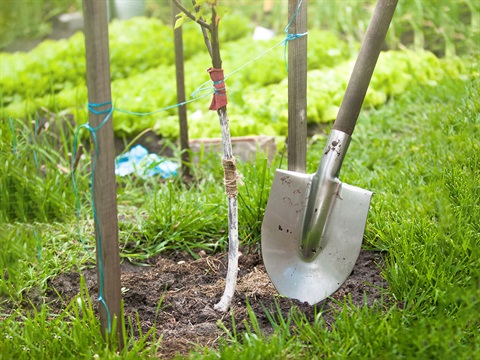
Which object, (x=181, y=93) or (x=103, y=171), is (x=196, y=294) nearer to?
(x=103, y=171)

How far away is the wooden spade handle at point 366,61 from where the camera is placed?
2188 millimetres

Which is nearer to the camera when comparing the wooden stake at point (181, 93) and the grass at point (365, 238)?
the grass at point (365, 238)

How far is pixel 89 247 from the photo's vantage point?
2.70 metres

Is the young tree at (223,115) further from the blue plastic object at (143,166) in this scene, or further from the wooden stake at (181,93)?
the blue plastic object at (143,166)

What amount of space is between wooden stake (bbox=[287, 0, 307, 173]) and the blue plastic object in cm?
110

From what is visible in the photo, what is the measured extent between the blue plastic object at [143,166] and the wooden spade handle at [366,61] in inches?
51.9

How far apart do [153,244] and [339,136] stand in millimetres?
956

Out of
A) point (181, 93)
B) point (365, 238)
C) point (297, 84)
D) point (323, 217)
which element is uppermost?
point (297, 84)

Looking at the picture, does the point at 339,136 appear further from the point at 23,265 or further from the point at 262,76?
the point at 262,76

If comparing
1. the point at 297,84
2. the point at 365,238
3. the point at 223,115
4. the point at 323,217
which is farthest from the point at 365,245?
the point at 223,115

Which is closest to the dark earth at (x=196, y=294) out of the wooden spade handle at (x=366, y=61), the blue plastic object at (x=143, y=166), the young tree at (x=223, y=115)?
the young tree at (x=223, y=115)

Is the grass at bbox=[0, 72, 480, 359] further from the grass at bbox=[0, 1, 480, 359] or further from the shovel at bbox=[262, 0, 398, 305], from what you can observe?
the shovel at bbox=[262, 0, 398, 305]

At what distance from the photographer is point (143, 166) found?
3430 mm

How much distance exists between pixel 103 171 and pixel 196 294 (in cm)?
74
